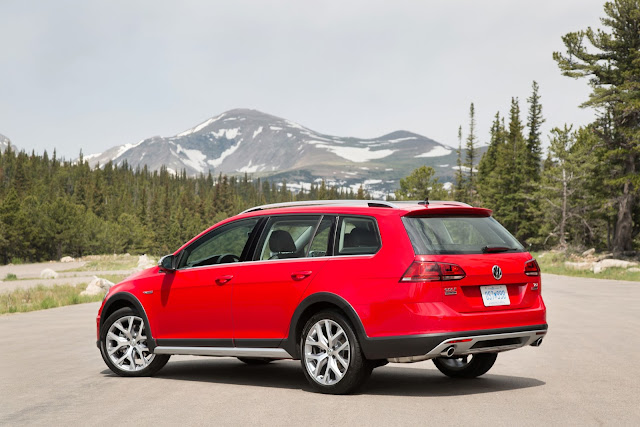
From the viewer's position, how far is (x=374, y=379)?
913 centimetres

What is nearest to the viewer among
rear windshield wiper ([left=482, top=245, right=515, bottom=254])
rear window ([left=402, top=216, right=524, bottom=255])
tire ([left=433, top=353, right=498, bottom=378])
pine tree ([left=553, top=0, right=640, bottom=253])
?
rear window ([left=402, top=216, right=524, bottom=255])

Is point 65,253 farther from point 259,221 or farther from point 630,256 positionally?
point 259,221

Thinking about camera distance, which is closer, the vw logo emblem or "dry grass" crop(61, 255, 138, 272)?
the vw logo emblem

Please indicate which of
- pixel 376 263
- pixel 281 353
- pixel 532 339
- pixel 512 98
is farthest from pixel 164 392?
pixel 512 98

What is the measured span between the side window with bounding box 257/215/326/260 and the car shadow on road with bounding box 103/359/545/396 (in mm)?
1366

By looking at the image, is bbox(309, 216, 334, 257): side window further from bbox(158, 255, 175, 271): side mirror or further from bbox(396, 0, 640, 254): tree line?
bbox(396, 0, 640, 254): tree line

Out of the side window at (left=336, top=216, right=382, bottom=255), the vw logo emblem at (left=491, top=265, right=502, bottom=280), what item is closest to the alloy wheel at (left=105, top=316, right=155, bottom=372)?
the side window at (left=336, top=216, right=382, bottom=255)

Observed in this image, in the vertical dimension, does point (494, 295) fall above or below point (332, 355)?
above

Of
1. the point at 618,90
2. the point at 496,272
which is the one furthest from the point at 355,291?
the point at 618,90

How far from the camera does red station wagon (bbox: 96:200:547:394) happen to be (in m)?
7.48

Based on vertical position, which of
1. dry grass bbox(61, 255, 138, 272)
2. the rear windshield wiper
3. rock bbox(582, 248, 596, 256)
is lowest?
dry grass bbox(61, 255, 138, 272)

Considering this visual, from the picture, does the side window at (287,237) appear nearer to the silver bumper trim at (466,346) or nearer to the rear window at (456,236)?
the rear window at (456,236)

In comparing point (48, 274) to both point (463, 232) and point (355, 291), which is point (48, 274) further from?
point (463, 232)

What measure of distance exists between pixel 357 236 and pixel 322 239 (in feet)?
1.33
